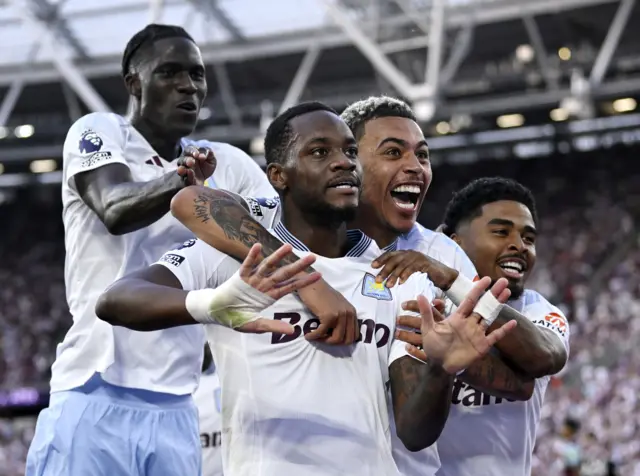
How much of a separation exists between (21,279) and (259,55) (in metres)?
9.12

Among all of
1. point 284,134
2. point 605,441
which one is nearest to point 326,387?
point 284,134

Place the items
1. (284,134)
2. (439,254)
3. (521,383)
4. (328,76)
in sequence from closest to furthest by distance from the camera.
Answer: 1. (284,134)
2. (521,383)
3. (439,254)
4. (328,76)

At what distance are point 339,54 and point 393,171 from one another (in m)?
19.7

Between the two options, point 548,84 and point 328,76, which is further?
point 328,76

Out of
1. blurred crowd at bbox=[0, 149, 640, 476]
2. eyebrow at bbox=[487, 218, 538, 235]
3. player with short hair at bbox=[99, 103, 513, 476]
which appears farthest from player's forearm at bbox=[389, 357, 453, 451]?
blurred crowd at bbox=[0, 149, 640, 476]

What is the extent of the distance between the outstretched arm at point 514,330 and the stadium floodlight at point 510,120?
1927cm

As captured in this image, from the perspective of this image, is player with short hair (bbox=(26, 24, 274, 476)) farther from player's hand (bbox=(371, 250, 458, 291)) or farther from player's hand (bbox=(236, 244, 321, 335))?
player's hand (bbox=(236, 244, 321, 335))

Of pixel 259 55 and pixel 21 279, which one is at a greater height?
pixel 259 55

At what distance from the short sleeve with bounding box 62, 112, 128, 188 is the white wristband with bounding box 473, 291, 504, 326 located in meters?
1.71

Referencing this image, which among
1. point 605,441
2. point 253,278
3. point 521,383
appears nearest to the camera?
point 253,278

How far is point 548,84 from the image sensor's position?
65.7 ft

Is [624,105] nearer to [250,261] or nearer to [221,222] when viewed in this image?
[221,222]

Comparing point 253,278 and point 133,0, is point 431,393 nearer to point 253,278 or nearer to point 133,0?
point 253,278

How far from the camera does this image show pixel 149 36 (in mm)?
4434
